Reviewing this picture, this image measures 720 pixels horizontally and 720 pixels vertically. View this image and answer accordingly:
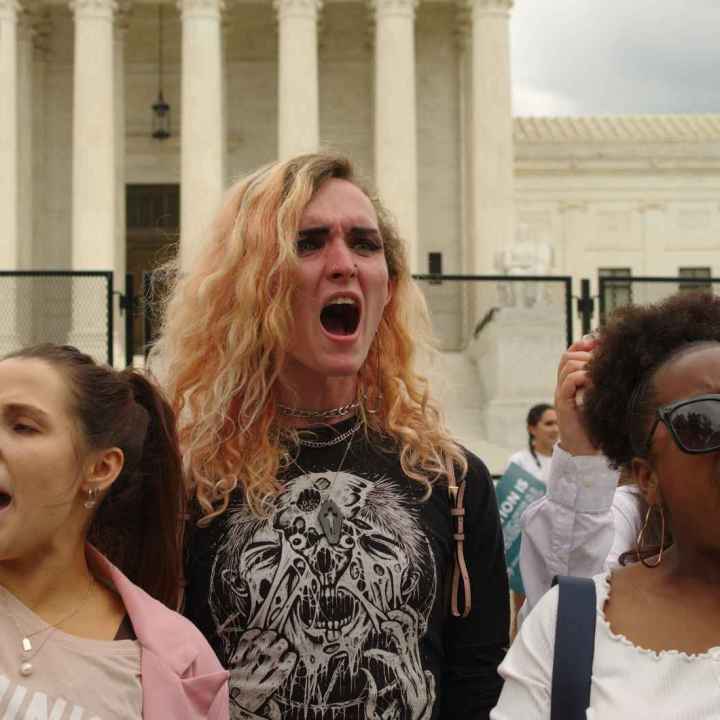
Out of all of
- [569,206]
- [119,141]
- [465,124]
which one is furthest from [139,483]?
[569,206]

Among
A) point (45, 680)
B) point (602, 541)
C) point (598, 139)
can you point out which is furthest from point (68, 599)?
point (598, 139)

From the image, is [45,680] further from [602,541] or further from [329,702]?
[602,541]

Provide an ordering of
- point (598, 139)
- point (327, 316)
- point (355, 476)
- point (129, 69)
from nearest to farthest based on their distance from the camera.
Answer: point (355, 476) → point (327, 316) → point (129, 69) → point (598, 139)

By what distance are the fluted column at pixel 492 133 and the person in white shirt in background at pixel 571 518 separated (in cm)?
3140

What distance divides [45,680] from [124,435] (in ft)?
2.43

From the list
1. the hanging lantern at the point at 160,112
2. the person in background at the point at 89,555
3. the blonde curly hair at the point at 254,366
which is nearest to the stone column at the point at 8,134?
the hanging lantern at the point at 160,112

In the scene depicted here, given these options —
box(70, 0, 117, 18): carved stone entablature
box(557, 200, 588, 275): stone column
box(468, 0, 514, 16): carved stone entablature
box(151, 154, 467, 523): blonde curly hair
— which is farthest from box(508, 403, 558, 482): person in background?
box(557, 200, 588, 275): stone column

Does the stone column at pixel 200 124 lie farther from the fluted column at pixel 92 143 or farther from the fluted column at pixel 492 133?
the fluted column at pixel 492 133

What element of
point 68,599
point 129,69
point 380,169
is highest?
point 129,69

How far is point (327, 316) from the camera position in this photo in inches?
161

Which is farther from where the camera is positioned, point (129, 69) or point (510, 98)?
point (129, 69)

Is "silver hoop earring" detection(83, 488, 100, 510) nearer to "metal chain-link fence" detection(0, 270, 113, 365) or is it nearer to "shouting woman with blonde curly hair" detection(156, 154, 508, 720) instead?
"shouting woman with blonde curly hair" detection(156, 154, 508, 720)

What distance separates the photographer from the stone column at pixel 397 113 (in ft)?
115

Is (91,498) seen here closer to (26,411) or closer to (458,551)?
(26,411)
